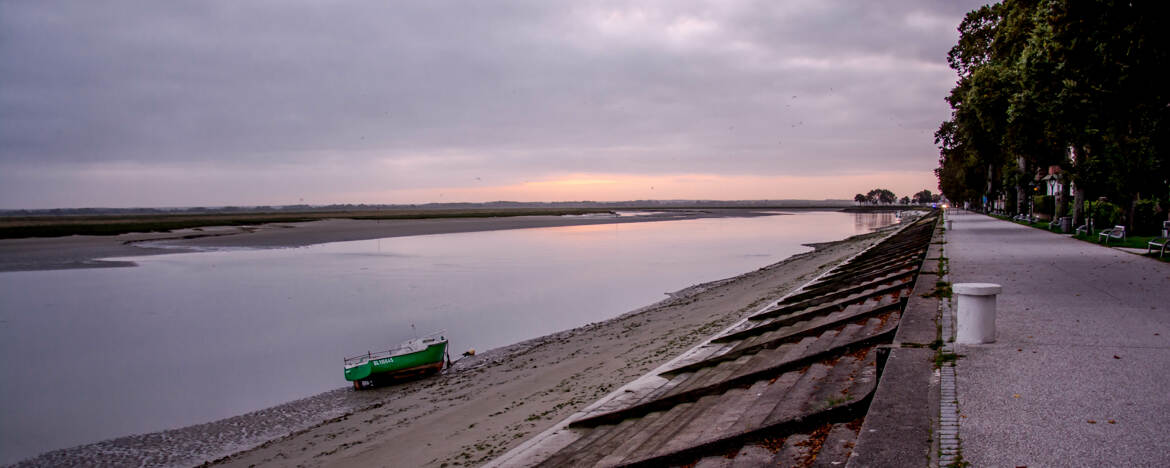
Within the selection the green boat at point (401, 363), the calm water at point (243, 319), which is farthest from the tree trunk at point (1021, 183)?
the green boat at point (401, 363)

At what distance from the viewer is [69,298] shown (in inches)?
1003

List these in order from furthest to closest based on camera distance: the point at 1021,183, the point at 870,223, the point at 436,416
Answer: the point at 870,223 → the point at 1021,183 → the point at 436,416

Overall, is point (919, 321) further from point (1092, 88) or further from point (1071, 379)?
point (1092, 88)

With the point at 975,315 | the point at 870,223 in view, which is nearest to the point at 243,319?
the point at 975,315

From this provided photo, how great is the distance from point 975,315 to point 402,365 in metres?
10.8

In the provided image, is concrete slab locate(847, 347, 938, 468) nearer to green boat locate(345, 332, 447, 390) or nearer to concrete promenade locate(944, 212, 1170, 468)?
concrete promenade locate(944, 212, 1170, 468)

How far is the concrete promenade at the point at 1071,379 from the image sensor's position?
423 centimetres

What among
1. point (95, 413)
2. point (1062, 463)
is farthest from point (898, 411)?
point (95, 413)

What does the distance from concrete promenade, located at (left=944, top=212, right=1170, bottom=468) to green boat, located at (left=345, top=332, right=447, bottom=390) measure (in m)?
10.5

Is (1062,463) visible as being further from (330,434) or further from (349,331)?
(349,331)

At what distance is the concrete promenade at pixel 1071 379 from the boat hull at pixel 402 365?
10.5 metres

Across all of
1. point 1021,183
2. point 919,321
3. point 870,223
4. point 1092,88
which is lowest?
point 870,223

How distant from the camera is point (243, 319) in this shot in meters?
21.2

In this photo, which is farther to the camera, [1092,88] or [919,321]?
[1092,88]
